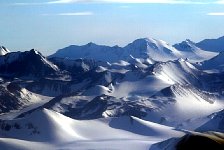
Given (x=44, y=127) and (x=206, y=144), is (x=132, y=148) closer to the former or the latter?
(x=44, y=127)

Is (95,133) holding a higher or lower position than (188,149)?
lower

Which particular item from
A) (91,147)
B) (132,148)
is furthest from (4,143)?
(132,148)

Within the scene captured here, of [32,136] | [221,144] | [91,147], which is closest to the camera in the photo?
[221,144]

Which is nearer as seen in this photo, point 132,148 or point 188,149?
point 188,149

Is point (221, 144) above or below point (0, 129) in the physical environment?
above

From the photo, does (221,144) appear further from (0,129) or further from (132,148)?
(0,129)

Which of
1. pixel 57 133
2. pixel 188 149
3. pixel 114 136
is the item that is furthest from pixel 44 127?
pixel 188 149

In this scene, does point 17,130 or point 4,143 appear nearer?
point 4,143

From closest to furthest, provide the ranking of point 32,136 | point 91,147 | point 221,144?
point 221,144 < point 91,147 < point 32,136

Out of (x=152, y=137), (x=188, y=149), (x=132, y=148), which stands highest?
(x=188, y=149)
